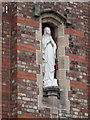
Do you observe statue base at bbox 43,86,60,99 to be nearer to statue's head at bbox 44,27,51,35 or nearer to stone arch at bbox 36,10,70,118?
stone arch at bbox 36,10,70,118

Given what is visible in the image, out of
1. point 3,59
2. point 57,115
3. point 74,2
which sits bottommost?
point 57,115

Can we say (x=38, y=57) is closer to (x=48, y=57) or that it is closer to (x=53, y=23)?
(x=48, y=57)

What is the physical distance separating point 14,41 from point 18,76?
1016 mm

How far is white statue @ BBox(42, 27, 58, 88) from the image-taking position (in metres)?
21.5

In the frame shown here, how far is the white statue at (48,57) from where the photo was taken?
70.4 ft

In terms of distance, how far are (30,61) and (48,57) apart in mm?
629

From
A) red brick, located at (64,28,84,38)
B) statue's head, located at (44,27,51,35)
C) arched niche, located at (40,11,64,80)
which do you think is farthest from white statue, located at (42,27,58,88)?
red brick, located at (64,28,84,38)

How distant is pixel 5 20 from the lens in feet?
70.6

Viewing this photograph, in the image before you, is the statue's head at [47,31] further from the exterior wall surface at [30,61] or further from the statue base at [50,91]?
the statue base at [50,91]

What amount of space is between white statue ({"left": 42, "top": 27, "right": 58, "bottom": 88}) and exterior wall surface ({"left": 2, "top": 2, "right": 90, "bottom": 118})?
28 cm

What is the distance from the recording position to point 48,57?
21609 millimetres

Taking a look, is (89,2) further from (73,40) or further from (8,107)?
(8,107)

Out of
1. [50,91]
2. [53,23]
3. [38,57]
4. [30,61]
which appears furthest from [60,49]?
[50,91]

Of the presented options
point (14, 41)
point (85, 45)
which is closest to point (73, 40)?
point (85, 45)
